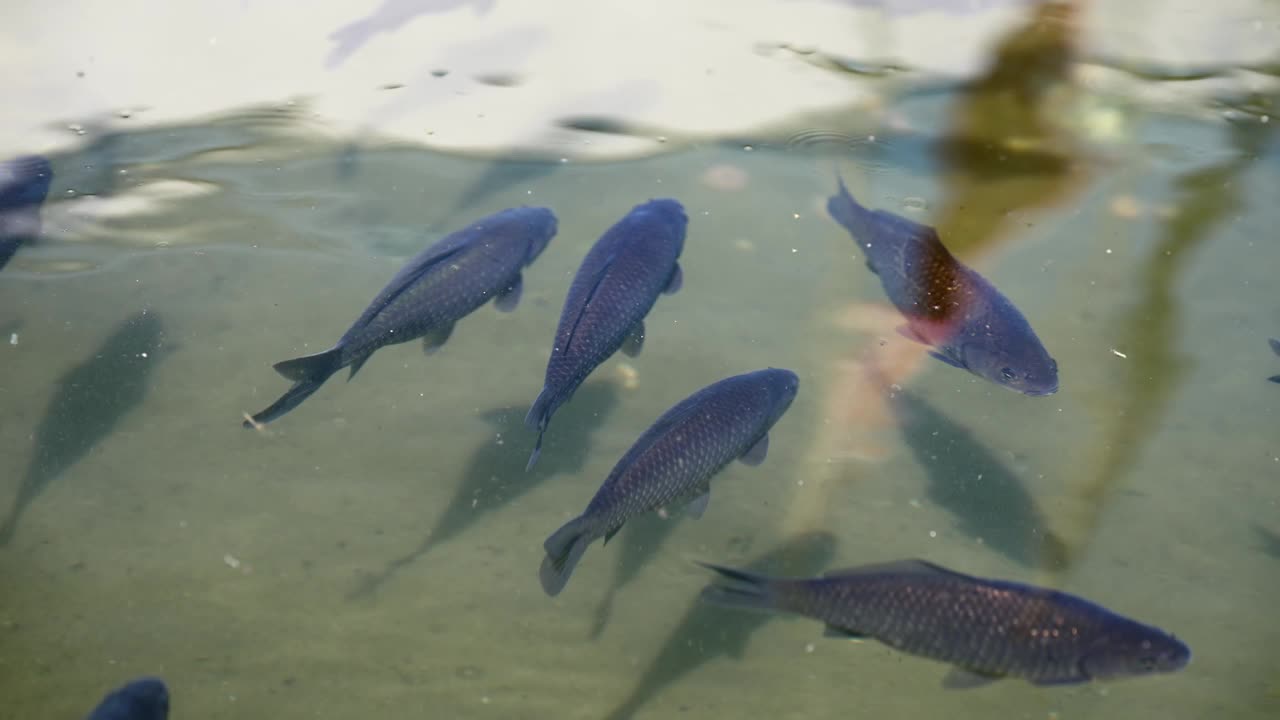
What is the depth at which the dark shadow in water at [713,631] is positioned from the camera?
11.3 feet

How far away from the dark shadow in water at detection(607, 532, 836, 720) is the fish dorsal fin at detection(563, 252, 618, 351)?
138 centimetres

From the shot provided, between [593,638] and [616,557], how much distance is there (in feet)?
1.53

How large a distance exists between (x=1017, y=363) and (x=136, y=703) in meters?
3.59

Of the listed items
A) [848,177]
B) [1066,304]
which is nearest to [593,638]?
[1066,304]

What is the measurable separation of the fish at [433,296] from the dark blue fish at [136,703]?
1042 millimetres

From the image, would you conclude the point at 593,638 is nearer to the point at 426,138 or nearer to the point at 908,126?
the point at 426,138

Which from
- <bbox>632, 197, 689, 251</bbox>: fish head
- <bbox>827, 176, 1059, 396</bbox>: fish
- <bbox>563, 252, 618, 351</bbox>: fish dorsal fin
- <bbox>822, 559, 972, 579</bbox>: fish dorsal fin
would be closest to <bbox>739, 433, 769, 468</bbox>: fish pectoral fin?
<bbox>822, 559, 972, 579</bbox>: fish dorsal fin

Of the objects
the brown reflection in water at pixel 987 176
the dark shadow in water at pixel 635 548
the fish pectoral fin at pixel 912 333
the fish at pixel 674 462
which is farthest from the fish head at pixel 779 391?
the brown reflection in water at pixel 987 176

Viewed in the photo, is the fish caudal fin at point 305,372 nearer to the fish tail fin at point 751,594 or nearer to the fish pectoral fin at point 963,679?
the fish tail fin at point 751,594

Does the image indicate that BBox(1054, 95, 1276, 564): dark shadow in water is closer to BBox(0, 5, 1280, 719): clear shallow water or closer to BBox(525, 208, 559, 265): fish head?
BBox(0, 5, 1280, 719): clear shallow water

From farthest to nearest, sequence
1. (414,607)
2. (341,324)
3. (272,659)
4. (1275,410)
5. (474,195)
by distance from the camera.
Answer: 1. (474,195)
2. (341,324)
3. (1275,410)
4. (414,607)
5. (272,659)

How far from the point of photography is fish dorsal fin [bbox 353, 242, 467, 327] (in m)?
3.53

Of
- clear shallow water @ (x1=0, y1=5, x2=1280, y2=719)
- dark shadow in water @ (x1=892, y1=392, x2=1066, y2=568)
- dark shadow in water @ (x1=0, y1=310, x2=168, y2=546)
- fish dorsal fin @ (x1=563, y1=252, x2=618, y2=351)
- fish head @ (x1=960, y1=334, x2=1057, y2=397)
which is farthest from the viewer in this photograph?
dark shadow in water @ (x1=0, y1=310, x2=168, y2=546)

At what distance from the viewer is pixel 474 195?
6.71 meters
